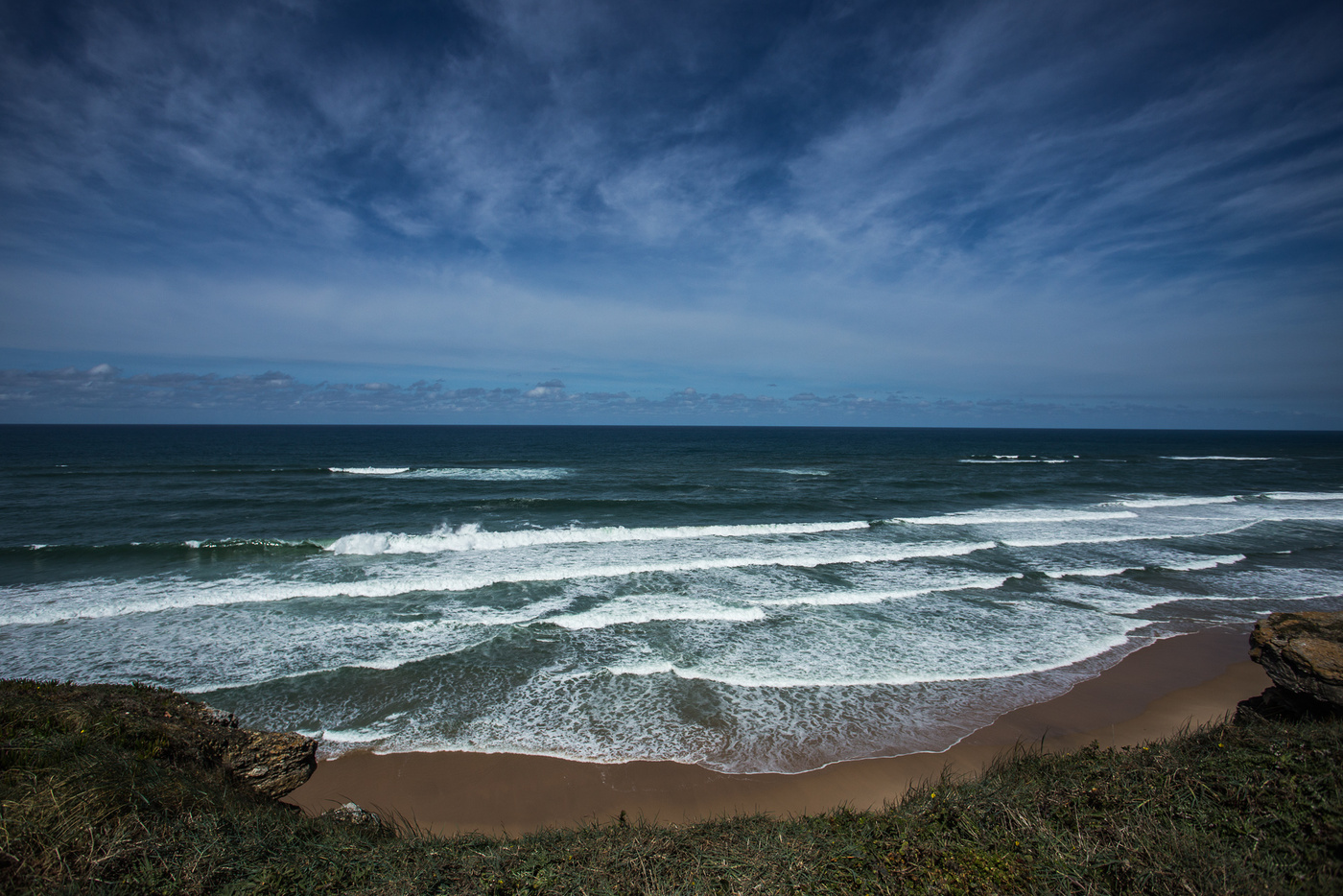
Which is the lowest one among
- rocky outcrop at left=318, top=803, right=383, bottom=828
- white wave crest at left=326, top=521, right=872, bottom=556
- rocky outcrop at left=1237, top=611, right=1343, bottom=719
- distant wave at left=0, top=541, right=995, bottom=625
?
distant wave at left=0, top=541, right=995, bottom=625

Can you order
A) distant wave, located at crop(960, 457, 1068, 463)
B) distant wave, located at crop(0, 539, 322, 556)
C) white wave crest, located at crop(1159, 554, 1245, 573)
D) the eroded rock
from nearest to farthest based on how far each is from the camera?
the eroded rock < white wave crest, located at crop(1159, 554, 1245, 573) < distant wave, located at crop(0, 539, 322, 556) < distant wave, located at crop(960, 457, 1068, 463)

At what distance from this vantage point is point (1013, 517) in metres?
25.6

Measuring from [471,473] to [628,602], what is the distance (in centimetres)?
2999

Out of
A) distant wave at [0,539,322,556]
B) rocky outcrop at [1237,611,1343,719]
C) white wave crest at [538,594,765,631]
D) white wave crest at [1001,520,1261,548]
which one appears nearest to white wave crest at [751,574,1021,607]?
white wave crest at [538,594,765,631]

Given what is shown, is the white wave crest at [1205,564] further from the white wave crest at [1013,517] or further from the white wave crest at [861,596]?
the white wave crest at [861,596]

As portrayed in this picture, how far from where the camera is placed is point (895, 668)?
34.6 feet

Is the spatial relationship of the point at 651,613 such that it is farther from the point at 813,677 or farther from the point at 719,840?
the point at 719,840

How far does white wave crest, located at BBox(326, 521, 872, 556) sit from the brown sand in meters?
12.2

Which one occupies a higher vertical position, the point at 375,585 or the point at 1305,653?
the point at 1305,653

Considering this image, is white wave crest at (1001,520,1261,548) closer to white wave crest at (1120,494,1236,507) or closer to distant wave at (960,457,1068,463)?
white wave crest at (1120,494,1236,507)

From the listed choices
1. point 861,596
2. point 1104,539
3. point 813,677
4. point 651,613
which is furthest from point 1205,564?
point 651,613

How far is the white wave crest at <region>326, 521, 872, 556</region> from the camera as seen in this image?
750 inches

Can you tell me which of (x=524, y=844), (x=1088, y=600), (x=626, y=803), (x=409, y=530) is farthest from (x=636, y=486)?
(x=524, y=844)

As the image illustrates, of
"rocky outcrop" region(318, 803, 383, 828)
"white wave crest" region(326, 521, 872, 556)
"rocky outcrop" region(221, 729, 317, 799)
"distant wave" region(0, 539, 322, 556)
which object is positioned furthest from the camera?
"white wave crest" region(326, 521, 872, 556)
